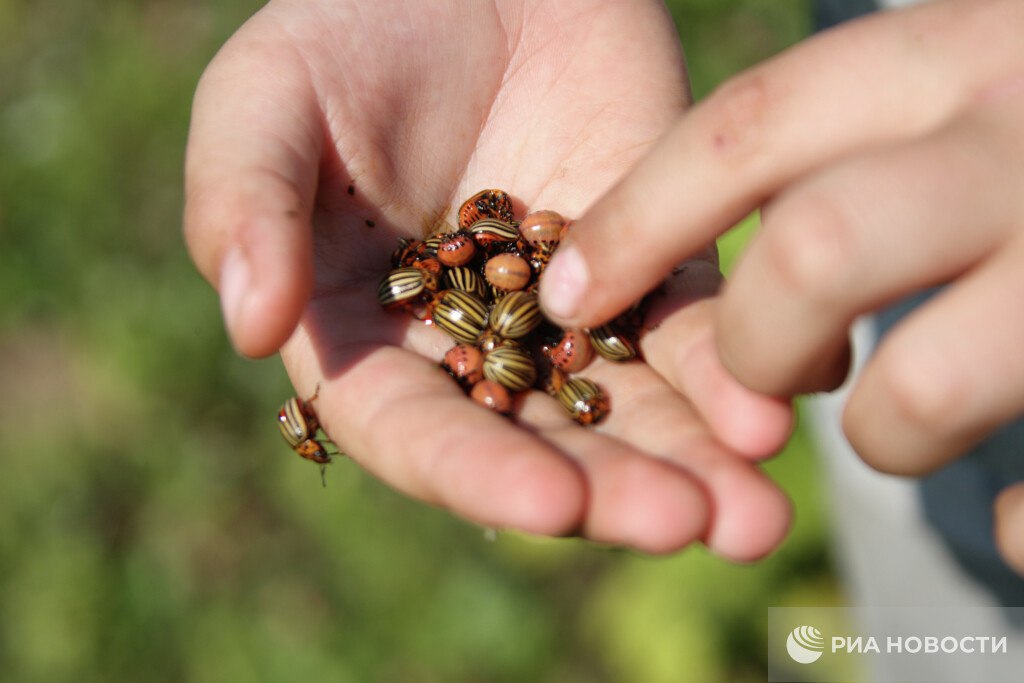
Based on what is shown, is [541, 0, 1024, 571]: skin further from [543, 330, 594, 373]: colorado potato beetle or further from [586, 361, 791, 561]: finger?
[543, 330, 594, 373]: colorado potato beetle

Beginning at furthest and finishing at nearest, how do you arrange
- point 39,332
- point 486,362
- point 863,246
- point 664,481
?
point 39,332 → point 486,362 → point 664,481 → point 863,246

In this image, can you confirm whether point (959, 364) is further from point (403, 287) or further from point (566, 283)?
point (403, 287)

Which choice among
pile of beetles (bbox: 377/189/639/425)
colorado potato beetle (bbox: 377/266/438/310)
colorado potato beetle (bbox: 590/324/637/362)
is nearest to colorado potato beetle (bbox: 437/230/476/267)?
pile of beetles (bbox: 377/189/639/425)

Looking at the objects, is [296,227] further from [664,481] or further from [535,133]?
[535,133]

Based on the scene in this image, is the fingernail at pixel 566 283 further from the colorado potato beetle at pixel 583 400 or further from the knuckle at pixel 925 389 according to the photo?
the knuckle at pixel 925 389

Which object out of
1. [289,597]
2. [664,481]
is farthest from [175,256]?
[664,481]

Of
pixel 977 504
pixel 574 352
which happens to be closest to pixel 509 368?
pixel 574 352

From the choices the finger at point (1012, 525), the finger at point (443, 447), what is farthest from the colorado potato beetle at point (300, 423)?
the finger at point (1012, 525)
